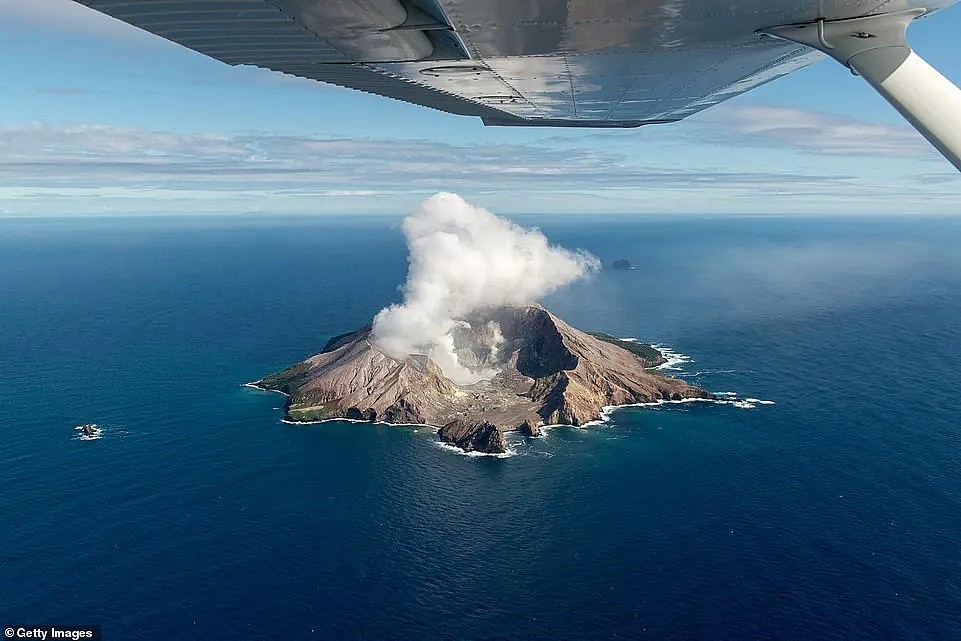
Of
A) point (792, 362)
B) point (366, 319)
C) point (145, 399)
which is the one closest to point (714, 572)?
point (792, 362)

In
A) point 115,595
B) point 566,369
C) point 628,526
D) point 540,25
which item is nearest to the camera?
point 540,25

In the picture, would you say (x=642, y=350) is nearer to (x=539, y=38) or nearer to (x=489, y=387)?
(x=489, y=387)

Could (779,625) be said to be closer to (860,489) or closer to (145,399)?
(860,489)

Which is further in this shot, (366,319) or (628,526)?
(366,319)

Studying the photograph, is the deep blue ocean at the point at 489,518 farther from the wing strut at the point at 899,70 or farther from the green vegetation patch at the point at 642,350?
the wing strut at the point at 899,70

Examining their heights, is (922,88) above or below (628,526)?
above

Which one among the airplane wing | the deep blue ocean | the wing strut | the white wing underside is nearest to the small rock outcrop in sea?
the deep blue ocean

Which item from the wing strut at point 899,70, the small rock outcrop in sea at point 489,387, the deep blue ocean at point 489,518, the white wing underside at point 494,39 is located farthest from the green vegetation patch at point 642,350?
the wing strut at point 899,70
